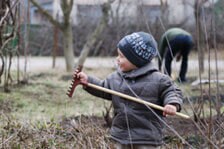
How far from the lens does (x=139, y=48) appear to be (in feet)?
10.8

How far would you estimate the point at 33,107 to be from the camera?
22.2 feet

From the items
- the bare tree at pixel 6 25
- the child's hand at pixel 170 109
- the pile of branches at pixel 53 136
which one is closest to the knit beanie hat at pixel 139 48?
the child's hand at pixel 170 109

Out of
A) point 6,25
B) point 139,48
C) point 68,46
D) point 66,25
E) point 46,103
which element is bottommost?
point 46,103

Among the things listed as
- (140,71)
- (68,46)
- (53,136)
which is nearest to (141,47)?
(140,71)

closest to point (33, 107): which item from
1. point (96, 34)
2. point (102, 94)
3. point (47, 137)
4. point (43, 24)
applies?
Answer: point (47, 137)

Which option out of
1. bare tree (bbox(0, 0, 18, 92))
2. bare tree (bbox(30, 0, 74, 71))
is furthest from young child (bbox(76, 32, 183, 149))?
bare tree (bbox(30, 0, 74, 71))

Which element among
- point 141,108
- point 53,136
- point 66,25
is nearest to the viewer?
point 141,108

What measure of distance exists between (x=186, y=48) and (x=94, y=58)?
266 inches

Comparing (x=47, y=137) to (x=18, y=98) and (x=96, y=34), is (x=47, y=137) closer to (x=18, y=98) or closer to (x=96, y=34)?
(x=18, y=98)

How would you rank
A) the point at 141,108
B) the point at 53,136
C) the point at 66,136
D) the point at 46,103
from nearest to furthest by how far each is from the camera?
the point at 141,108, the point at 53,136, the point at 66,136, the point at 46,103

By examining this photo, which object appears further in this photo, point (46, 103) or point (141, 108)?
point (46, 103)

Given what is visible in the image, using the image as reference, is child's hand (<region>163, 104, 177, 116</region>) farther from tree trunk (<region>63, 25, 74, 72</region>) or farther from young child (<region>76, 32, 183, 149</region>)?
tree trunk (<region>63, 25, 74, 72</region>)

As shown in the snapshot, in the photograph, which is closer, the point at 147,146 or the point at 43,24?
the point at 147,146

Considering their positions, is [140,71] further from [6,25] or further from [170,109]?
[6,25]
